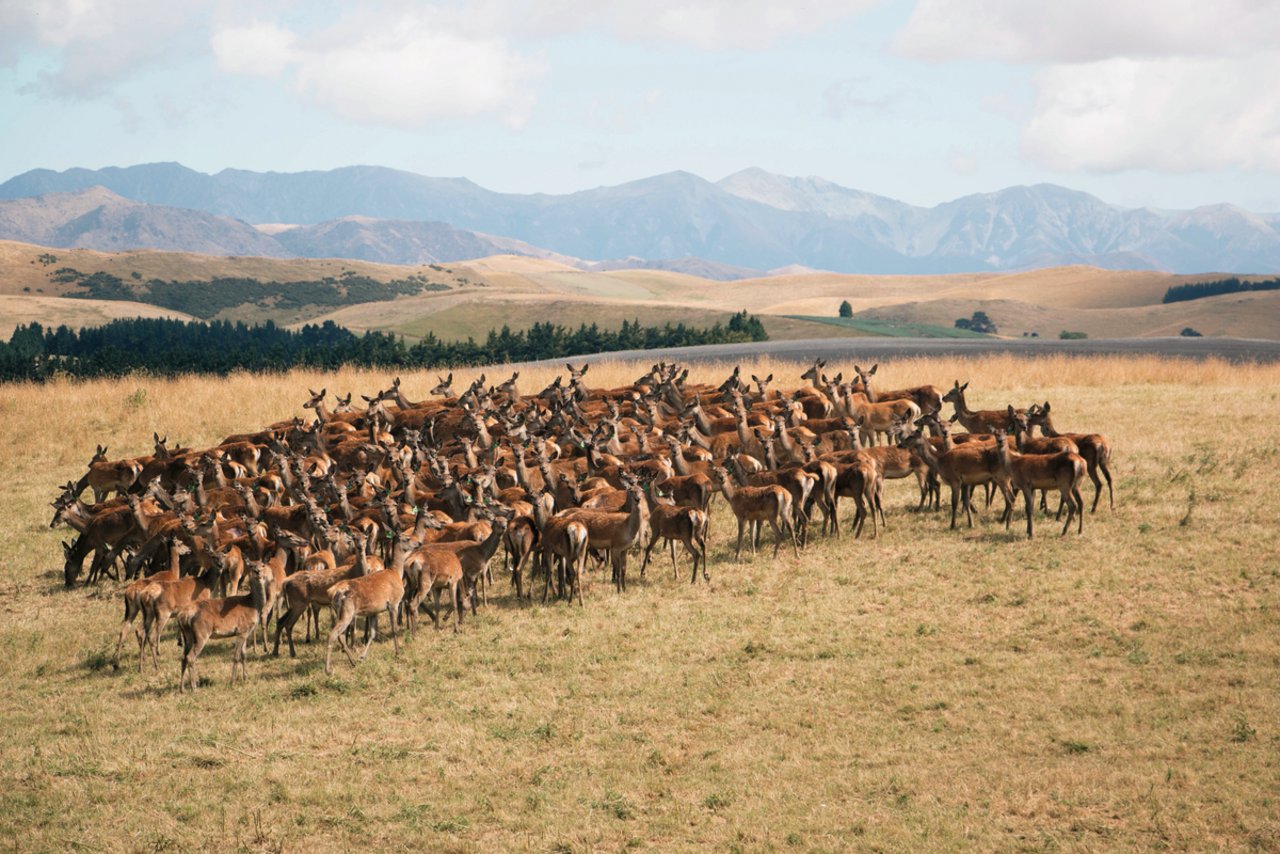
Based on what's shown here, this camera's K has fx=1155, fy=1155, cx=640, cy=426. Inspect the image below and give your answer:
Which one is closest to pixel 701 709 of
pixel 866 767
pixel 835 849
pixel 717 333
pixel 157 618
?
pixel 866 767

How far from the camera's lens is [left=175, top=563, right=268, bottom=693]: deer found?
1416 cm

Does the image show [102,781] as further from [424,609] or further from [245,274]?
[245,274]

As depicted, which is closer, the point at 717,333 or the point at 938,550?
the point at 938,550

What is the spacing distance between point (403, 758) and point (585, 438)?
472 inches

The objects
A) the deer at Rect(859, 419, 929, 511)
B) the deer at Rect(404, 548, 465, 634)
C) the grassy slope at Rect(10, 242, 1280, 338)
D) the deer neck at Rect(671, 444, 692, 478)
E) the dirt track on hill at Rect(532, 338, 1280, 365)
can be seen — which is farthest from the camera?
the grassy slope at Rect(10, 242, 1280, 338)

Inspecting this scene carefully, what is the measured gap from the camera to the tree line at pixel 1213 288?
452 feet

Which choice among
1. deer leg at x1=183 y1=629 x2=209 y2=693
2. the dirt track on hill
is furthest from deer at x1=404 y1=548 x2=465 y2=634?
the dirt track on hill

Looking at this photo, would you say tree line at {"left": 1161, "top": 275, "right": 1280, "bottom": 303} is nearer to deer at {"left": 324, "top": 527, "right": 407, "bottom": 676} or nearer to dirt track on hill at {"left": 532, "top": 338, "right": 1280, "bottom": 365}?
dirt track on hill at {"left": 532, "top": 338, "right": 1280, "bottom": 365}

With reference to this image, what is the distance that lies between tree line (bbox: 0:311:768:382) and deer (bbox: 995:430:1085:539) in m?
35.6

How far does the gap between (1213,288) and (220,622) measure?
485 feet

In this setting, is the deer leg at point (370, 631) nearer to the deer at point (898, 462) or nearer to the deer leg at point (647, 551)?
the deer leg at point (647, 551)

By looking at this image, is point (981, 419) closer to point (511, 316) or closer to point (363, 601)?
point (363, 601)

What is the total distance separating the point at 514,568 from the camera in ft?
57.3

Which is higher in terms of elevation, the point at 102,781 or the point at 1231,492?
the point at 1231,492
